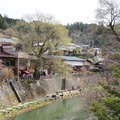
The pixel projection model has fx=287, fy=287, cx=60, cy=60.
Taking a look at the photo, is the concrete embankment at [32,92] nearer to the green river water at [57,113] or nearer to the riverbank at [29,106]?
the riverbank at [29,106]

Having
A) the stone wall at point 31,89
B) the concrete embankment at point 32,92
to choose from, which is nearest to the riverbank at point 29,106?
the concrete embankment at point 32,92

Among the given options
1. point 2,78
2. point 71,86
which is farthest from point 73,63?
point 2,78

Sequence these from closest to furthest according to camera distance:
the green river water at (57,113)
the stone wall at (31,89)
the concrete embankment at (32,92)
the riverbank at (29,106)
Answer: the riverbank at (29,106)
the green river water at (57,113)
the concrete embankment at (32,92)
the stone wall at (31,89)

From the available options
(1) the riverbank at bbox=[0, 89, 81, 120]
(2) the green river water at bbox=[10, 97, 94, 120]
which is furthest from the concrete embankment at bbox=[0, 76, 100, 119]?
(2) the green river water at bbox=[10, 97, 94, 120]

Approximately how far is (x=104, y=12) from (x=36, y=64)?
1091 cm

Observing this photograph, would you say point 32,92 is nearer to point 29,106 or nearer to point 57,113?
point 29,106

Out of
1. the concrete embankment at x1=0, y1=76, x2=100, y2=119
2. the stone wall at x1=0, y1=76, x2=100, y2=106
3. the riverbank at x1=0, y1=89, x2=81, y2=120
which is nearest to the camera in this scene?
the riverbank at x1=0, y1=89, x2=81, y2=120

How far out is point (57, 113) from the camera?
24.2 m

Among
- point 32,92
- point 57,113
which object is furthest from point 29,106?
point 32,92

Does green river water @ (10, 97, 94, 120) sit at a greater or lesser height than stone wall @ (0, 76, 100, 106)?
lesser

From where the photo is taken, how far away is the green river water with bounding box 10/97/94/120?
72.5 feet

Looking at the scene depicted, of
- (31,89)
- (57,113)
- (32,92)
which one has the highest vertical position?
(31,89)

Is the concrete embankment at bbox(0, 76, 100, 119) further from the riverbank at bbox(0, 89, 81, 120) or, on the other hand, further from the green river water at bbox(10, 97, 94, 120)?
the green river water at bbox(10, 97, 94, 120)

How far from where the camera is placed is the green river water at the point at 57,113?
22094mm
